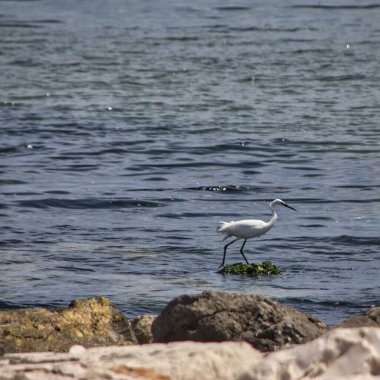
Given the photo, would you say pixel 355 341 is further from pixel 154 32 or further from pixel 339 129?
pixel 154 32

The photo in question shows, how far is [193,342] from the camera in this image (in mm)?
5949

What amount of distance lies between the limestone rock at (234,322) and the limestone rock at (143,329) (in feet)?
2.33

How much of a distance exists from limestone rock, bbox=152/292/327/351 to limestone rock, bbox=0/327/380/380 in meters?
1.92

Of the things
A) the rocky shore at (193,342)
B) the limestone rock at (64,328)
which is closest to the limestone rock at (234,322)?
the rocky shore at (193,342)

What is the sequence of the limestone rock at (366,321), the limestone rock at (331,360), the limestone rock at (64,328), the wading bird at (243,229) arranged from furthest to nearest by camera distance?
the wading bird at (243,229) < the limestone rock at (64,328) < the limestone rock at (366,321) < the limestone rock at (331,360)

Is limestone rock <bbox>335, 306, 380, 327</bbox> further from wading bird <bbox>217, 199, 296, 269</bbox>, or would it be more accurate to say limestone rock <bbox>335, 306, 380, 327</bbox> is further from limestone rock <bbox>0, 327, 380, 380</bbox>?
wading bird <bbox>217, 199, 296, 269</bbox>

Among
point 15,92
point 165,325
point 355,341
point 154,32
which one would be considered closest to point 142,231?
point 165,325

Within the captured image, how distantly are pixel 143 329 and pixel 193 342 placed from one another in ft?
8.99

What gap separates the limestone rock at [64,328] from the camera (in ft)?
26.6

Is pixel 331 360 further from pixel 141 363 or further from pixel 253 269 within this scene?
pixel 253 269

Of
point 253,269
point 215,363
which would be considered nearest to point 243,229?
point 253,269

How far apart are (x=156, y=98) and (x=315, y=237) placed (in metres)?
13.1

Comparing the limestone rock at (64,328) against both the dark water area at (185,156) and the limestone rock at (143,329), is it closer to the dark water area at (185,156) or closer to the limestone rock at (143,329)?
the limestone rock at (143,329)

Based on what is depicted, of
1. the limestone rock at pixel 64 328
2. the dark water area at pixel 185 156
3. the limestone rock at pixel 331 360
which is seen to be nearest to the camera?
the limestone rock at pixel 331 360
